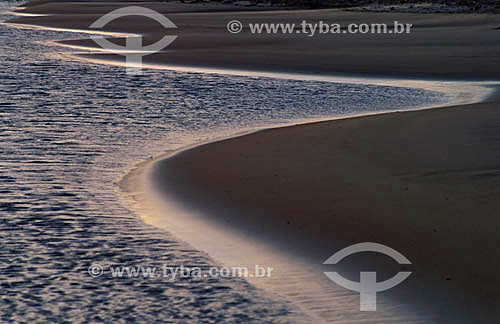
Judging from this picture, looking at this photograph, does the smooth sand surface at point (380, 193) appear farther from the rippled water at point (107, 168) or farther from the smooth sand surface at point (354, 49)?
the smooth sand surface at point (354, 49)

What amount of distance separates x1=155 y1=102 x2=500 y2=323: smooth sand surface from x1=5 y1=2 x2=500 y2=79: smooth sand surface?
8.83 metres

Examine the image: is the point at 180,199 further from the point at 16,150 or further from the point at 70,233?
the point at 16,150

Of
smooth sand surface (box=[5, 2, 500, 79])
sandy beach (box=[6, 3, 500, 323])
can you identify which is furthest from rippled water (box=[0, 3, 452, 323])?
smooth sand surface (box=[5, 2, 500, 79])

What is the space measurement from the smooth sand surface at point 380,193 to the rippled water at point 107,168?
0.79 meters

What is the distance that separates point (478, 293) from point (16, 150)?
6.24 metres

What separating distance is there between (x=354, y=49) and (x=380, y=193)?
16474 millimetres

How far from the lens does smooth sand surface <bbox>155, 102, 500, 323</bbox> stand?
567 centimetres

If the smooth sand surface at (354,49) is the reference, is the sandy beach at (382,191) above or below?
below

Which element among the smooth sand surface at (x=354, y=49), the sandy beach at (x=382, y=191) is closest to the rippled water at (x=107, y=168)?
the sandy beach at (x=382, y=191)

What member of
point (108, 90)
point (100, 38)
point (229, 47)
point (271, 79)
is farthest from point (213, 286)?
point (100, 38)

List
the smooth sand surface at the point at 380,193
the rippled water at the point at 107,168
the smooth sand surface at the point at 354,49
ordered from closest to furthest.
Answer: the rippled water at the point at 107,168 < the smooth sand surface at the point at 380,193 < the smooth sand surface at the point at 354,49

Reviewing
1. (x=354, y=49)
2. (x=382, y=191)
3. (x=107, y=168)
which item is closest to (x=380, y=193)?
(x=382, y=191)

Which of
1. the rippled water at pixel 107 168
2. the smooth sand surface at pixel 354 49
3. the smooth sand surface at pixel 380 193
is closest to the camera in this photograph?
the rippled water at pixel 107 168

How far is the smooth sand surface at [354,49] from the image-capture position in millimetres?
19828
